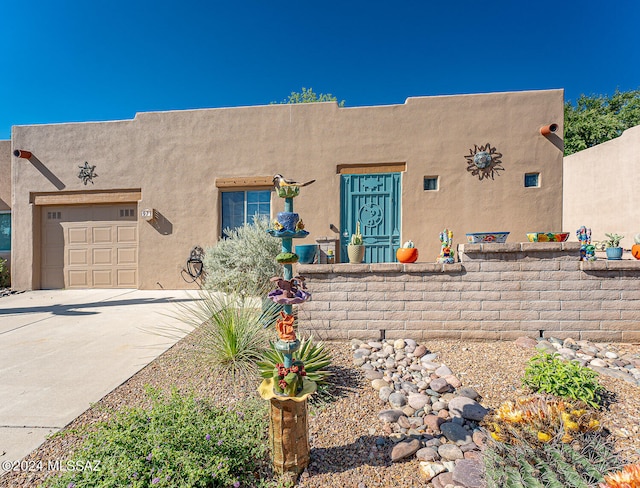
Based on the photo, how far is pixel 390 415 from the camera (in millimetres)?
2346

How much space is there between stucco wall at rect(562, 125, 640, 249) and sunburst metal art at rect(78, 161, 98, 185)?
14659mm

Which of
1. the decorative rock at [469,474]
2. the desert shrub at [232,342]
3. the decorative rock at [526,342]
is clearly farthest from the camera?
the decorative rock at [526,342]

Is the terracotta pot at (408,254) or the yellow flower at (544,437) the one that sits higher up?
the terracotta pot at (408,254)

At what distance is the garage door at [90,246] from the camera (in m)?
7.61

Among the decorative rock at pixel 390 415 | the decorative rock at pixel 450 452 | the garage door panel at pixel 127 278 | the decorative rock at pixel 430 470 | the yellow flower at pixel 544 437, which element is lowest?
the decorative rock at pixel 430 470

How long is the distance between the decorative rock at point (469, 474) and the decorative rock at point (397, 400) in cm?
69

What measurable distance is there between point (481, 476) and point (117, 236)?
28.0 feet

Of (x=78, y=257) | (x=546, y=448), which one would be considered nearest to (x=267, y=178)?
(x=78, y=257)

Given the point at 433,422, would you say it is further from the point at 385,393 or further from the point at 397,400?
the point at 385,393

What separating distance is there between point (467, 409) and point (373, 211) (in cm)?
496

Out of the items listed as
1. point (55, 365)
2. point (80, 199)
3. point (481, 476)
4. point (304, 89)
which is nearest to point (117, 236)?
point (80, 199)

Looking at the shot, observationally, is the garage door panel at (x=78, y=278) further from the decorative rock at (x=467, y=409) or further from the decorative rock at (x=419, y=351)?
the decorative rock at (x=467, y=409)

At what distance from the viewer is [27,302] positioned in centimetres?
633

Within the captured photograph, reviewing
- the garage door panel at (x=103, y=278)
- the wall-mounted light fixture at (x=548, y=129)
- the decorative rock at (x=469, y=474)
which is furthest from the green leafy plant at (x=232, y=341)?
the wall-mounted light fixture at (x=548, y=129)
